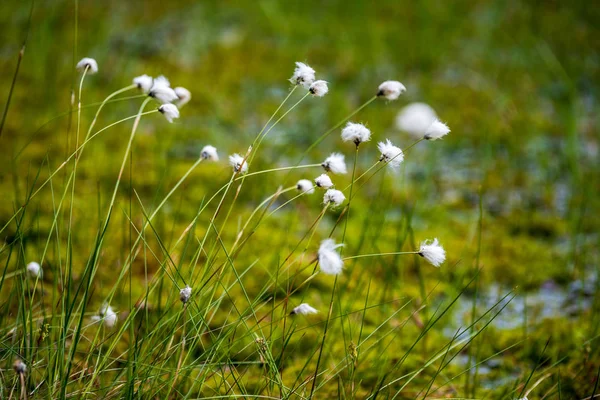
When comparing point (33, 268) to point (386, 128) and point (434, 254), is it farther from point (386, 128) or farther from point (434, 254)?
point (386, 128)

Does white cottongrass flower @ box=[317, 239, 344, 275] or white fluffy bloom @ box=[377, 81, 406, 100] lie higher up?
white fluffy bloom @ box=[377, 81, 406, 100]

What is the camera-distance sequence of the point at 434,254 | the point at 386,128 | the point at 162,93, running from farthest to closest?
the point at 386,128, the point at 162,93, the point at 434,254

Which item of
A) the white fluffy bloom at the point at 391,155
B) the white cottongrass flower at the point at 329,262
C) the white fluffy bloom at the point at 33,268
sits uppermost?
the white fluffy bloom at the point at 391,155

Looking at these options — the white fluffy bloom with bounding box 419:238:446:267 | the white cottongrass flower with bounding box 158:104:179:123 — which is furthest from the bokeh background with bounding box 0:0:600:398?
the white fluffy bloom with bounding box 419:238:446:267

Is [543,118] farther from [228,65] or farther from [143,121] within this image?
[143,121]

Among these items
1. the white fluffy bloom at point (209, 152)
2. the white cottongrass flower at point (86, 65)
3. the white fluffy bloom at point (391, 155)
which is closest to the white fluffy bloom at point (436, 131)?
the white fluffy bloom at point (391, 155)

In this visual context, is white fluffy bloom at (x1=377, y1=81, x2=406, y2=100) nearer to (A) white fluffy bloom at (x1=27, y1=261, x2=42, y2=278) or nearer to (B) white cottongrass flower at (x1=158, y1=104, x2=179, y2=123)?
(B) white cottongrass flower at (x1=158, y1=104, x2=179, y2=123)

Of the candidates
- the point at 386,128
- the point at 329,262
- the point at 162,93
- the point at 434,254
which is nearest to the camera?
the point at 329,262

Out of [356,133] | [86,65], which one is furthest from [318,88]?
[86,65]

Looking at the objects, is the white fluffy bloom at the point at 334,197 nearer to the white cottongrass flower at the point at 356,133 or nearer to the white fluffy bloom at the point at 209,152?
the white cottongrass flower at the point at 356,133
